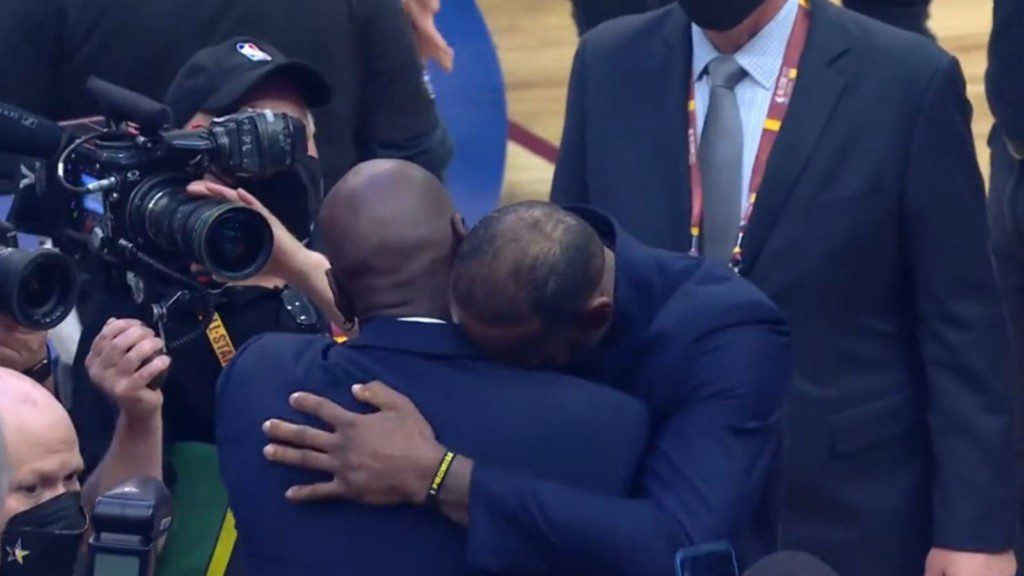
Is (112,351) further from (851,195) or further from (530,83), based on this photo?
(530,83)

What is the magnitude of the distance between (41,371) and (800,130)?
1.10 meters

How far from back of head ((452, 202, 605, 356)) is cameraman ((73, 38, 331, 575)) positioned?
1.82 feet

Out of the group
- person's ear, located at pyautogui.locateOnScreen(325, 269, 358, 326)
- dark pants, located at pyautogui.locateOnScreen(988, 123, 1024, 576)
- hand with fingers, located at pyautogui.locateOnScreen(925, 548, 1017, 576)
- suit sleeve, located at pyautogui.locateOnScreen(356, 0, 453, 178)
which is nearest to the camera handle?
person's ear, located at pyautogui.locateOnScreen(325, 269, 358, 326)

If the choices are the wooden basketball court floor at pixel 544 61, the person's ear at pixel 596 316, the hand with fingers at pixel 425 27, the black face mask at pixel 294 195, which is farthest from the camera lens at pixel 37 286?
the wooden basketball court floor at pixel 544 61

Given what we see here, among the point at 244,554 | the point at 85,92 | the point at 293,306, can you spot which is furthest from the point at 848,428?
the point at 85,92

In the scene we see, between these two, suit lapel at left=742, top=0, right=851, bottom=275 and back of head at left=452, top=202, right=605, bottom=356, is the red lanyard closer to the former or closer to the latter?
suit lapel at left=742, top=0, right=851, bottom=275

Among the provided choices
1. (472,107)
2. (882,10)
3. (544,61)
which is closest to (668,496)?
(472,107)

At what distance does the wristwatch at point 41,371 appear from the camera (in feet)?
7.84

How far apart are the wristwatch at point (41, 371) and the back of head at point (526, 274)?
824 millimetres

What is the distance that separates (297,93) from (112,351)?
66cm

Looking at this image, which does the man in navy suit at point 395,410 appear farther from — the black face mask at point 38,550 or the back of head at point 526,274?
the black face mask at point 38,550

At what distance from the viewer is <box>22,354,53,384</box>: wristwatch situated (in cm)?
239

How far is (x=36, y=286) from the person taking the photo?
2213mm

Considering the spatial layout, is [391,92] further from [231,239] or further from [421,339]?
[421,339]
